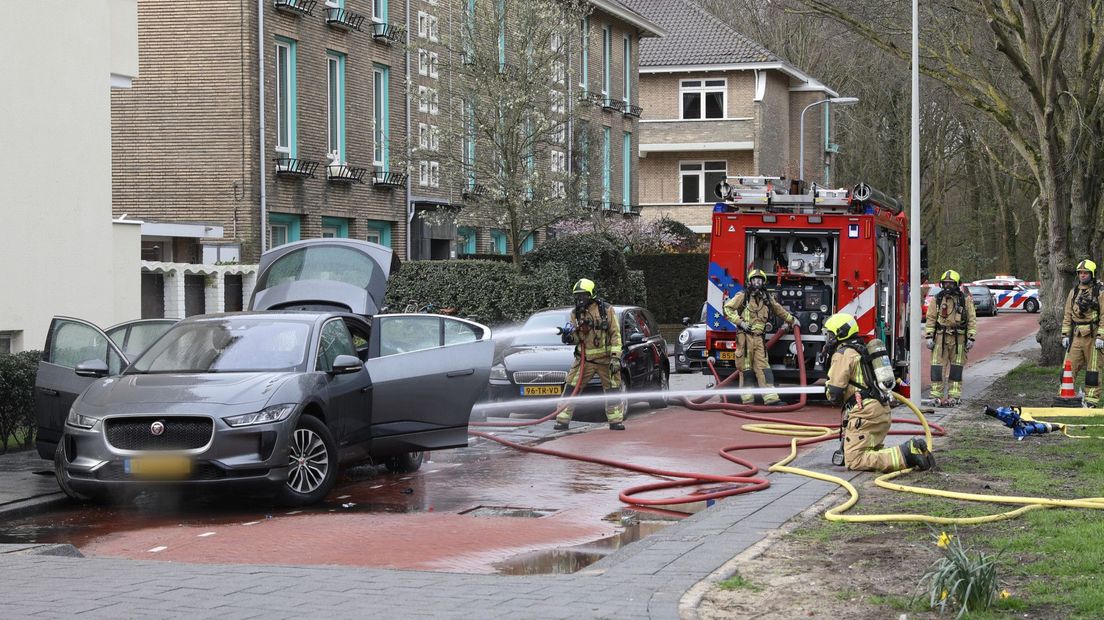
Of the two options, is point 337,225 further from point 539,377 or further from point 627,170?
point 627,170

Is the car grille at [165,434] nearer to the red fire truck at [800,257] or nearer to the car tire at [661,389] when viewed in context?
the car tire at [661,389]

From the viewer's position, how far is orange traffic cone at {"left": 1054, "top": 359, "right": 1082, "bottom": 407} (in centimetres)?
1784

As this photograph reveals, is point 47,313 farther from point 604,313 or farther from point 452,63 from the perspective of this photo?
point 452,63

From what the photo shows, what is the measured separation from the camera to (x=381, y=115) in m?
30.3

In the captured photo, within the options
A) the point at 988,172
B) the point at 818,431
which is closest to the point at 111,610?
the point at 818,431

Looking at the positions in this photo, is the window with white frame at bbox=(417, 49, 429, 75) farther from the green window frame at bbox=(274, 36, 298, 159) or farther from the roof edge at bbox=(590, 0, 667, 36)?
the roof edge at bbox=(590, 0, 667, 36)

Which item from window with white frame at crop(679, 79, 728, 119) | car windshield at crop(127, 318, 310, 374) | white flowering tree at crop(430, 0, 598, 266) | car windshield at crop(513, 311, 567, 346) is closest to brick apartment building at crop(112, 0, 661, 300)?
white flowering tree at crop(430, 0, 598, 266)

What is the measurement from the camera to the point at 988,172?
6169 cm

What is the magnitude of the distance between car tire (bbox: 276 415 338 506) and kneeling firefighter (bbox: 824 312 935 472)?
4214mm

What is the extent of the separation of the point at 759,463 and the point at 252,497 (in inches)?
193

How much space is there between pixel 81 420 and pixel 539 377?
25.8 feet

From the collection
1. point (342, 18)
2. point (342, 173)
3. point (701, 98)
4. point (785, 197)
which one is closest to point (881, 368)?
point (785, 197)

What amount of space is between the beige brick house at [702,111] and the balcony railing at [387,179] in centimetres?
2547

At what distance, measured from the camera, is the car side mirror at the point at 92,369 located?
10.9 m
